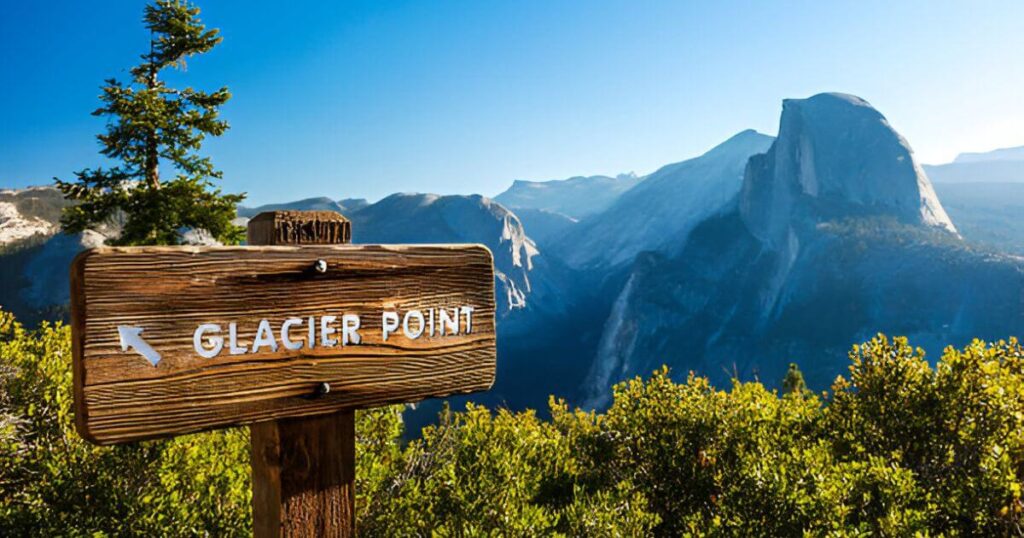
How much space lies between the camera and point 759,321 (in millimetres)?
125562

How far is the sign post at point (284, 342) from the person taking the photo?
1.62m

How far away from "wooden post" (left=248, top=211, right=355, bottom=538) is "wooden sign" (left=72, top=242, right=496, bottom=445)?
122 millimetres

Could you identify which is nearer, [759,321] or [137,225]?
[137,225]

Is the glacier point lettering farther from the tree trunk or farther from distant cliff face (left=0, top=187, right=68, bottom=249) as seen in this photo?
distant cliff face (left=0, top=187, right=68, bottom=249)

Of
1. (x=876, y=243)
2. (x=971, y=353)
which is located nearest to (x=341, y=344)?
(x=971, y=353)

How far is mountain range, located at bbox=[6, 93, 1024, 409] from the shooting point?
99.3 m

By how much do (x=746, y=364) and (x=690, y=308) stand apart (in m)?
23.3

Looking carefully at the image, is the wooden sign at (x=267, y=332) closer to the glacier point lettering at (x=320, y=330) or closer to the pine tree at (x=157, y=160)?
the glacier point lettering at (x=320, y=330)

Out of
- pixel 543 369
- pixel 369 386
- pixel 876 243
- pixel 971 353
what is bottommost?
pixel 543 369

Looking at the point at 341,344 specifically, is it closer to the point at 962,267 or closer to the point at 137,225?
the point at 137,225

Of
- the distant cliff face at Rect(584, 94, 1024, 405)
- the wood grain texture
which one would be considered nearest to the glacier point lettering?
the wood grain texture

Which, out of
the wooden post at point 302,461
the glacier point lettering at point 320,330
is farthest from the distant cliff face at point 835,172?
the wooden post at point 302,461

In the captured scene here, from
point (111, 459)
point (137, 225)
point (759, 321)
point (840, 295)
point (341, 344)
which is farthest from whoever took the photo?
point (759, 321)

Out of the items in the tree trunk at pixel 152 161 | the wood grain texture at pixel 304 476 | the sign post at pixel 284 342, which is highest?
the tree trunk at pixel 152 161
